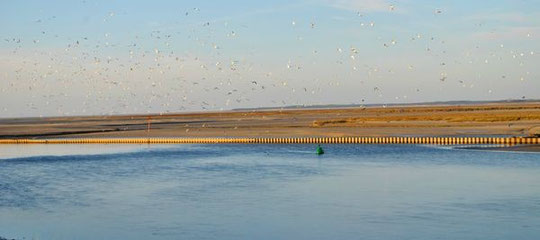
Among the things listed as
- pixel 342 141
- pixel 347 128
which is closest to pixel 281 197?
pixel 342 141

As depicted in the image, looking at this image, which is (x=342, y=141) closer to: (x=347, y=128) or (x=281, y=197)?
(x=347, y=128)

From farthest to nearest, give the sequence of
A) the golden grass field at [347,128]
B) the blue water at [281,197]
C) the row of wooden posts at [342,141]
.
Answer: the golden grass field at [347,128] → the row of wooden posts at [342,141] → the blue water at [281,197]

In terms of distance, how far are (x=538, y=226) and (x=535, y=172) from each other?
1605 centimetres

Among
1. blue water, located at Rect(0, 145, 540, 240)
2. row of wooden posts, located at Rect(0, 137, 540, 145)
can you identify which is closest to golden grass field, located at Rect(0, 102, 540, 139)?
row of wooden posts, located at Rect(0, 137, 540, 145)

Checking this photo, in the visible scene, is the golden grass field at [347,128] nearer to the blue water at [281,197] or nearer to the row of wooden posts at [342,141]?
the row of wooden posts at [342,141]

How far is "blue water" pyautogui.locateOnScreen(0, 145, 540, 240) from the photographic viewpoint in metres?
23.8

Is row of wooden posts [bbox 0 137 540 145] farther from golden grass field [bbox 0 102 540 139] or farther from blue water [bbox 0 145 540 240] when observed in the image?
golden grass field [bbox 0 102 540 139]

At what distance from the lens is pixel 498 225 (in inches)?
916

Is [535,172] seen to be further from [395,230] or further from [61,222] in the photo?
[61,222]

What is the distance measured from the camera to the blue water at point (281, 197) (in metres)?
23.8

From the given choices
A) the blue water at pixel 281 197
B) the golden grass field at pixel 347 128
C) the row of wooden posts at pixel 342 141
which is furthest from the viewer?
the golden grass field at pixel 347 128

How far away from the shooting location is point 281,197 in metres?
31.5

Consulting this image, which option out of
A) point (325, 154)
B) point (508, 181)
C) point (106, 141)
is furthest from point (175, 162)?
point (106, 141)

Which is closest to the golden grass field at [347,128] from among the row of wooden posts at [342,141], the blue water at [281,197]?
the row of wooden posts at [342,141]
